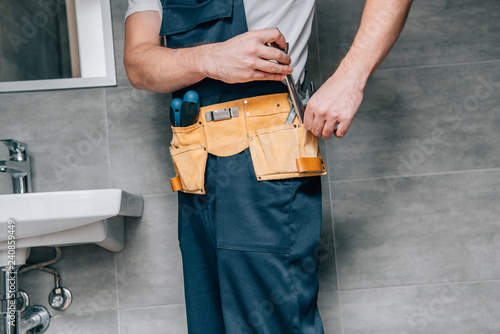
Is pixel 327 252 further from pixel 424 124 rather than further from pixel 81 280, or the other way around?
pixel 81 280

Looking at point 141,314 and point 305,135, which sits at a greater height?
point 305,135

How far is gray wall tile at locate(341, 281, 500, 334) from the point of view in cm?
139

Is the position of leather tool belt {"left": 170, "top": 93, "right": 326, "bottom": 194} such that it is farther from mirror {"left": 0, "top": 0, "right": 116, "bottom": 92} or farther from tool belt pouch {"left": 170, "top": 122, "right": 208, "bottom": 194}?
mirror {"left": 0, "top": 0, "right": 116, "bottom": 92}

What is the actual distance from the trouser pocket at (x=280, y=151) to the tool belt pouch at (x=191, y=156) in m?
0.11

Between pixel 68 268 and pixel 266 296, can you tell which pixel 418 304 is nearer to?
pixel 266 296

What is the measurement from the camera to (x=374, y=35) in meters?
0.80

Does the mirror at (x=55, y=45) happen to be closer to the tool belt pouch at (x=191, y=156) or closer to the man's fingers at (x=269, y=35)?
the tool belt pouch at (x=191, y=156)

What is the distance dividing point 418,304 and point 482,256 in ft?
0.86

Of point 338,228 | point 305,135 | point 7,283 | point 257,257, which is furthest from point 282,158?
point 7,283

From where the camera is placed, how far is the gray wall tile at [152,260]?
140 centimetres

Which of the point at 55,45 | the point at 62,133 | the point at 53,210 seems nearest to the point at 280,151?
the point at 53,210

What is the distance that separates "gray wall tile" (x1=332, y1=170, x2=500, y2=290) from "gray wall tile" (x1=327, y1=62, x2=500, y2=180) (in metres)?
0.05

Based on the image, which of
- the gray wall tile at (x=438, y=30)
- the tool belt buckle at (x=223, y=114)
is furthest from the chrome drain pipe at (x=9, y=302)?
the gray wall tile at (x=438, y=30)

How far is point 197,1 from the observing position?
2.96ft
